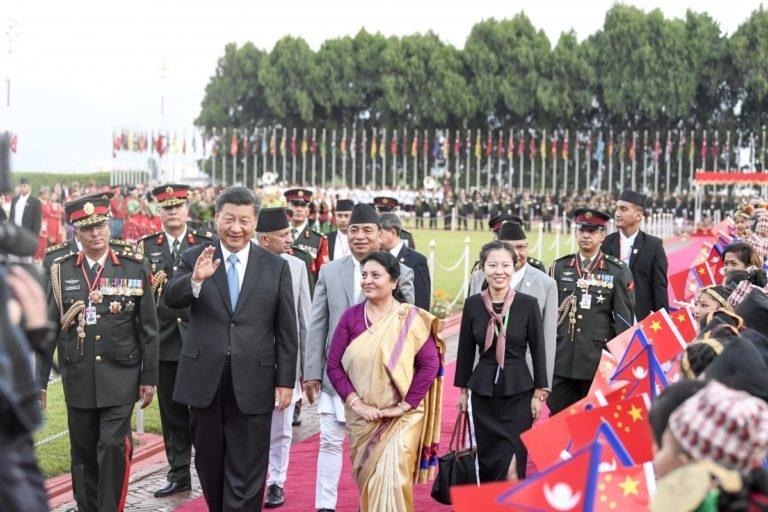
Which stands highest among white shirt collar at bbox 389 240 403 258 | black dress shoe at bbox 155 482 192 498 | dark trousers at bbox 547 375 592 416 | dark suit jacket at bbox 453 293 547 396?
white shirt collar at bbox 389 240 403 258

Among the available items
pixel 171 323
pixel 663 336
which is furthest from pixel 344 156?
pixel 663 336

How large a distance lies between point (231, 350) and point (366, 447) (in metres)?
0.89

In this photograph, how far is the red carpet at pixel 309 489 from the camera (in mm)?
7293

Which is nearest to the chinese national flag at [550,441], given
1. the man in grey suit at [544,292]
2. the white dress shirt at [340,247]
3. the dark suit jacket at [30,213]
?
the man in grey suit at [544,292]

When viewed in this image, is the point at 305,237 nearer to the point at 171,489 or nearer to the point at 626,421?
the point at 171,489

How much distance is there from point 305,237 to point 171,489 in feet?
11.3

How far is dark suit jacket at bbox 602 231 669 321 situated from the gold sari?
3962 mm

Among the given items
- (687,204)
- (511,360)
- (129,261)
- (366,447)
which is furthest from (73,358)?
(687,204)

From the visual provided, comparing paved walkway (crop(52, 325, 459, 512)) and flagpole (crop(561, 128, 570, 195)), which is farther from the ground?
flagpole (crop(561, 128, 570, 195))

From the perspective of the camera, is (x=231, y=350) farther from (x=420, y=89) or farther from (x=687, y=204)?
(x=420, y=89)

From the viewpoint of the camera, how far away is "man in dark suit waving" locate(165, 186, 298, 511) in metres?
6.28

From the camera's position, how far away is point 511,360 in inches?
271

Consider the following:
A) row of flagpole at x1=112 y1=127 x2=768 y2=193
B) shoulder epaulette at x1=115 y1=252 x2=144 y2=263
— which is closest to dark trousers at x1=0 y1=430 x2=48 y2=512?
shoulder epaulette at x1=115 y1=252 x2=144 y2=263

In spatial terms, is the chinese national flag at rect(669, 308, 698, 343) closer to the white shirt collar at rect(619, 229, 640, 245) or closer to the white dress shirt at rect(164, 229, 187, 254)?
the white shirt collar at rect(619, 229, 640, 245)
